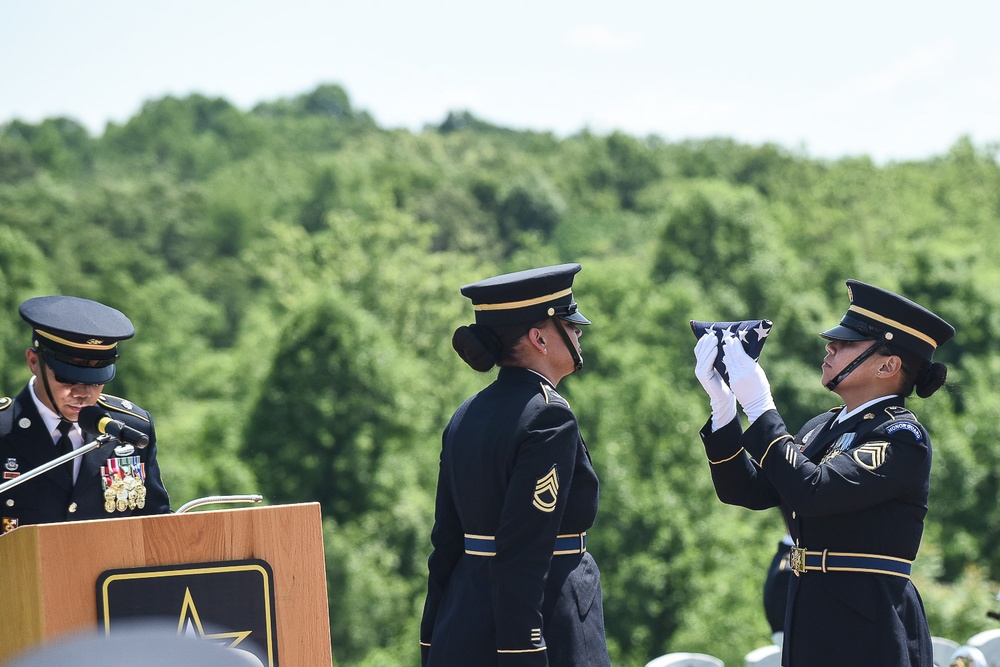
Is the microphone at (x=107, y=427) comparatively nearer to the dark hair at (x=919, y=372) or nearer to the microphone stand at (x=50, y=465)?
the microphone stand at (x=50, y=465)

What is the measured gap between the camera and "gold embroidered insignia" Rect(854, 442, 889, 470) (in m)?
3.91

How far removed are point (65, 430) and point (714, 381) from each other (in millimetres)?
2532

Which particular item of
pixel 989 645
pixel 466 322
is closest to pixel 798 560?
pixel 989 645

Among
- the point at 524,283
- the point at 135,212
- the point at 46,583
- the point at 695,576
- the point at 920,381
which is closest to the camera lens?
the point at 46,583

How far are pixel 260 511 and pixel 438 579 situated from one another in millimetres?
920

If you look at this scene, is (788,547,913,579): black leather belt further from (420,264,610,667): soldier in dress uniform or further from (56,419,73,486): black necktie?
(56,419,73,486): black necktie

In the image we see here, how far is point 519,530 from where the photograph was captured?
3.57 m

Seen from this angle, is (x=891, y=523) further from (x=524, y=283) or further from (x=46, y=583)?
(x=46, y=583)

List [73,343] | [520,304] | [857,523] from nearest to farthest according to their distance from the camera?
[520,304] < [857,523] < [73,343]

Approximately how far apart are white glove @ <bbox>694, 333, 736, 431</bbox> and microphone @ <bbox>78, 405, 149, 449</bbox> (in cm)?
187

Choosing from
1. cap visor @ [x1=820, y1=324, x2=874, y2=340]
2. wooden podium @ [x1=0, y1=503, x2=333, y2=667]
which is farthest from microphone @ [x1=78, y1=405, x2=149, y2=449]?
→ cap visor @ [x1=820, y1=324, x2=874, y2=340]

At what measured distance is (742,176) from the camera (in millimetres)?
82562

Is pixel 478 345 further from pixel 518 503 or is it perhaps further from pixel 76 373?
pixel 76 373

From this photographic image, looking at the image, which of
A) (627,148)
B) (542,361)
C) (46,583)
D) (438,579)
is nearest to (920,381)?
(542,361)
